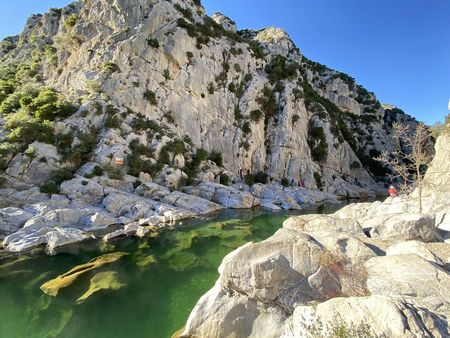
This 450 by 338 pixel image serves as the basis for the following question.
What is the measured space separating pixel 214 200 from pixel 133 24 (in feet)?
125

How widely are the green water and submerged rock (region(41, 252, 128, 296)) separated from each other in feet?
0.95

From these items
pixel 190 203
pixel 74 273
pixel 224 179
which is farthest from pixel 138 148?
pixel 74 273

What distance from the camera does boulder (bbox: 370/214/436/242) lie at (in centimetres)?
1204

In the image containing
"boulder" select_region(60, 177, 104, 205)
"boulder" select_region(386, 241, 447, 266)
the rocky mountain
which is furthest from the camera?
the rocky mountain

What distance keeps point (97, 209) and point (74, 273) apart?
43.8 feet

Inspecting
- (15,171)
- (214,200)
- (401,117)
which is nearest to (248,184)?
(214,200)

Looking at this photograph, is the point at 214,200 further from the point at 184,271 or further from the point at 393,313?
the point at 393,313

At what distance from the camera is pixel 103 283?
1446 centimetres

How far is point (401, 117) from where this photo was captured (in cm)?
10850

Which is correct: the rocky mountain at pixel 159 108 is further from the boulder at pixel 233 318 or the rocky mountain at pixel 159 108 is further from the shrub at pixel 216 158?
the boulder at pixel 233 318

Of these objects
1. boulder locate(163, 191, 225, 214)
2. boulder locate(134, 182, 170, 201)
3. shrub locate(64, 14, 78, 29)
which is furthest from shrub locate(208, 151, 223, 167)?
shrub locate(64, 14, 78, 29)

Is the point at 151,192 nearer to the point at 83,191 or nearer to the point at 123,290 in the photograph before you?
the point at 83,191

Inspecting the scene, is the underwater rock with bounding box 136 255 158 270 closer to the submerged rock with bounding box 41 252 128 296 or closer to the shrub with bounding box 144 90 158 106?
the submerged rock with bounding box 41 252 128 296

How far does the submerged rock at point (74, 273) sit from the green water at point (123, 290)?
0.95 ft
